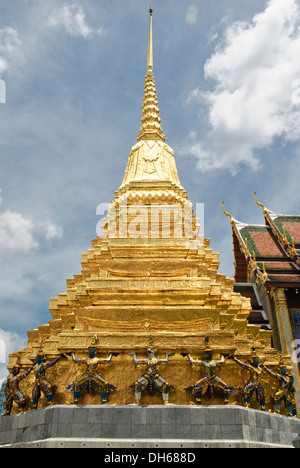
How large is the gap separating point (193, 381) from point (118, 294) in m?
2.96

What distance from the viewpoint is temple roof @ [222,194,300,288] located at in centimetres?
1812

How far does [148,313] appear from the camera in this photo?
998 centimetres

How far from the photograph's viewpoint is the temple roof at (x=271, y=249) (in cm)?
1812

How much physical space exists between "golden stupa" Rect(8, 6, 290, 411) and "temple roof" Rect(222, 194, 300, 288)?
17.9 feet

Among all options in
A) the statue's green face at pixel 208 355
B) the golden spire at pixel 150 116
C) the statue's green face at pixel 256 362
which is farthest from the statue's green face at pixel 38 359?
the golden spire at pixel 150 116

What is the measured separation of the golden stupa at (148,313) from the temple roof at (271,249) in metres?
5.44

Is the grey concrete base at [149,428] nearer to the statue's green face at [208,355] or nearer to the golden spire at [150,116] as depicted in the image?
Answer: the statue's green face at [208,355]

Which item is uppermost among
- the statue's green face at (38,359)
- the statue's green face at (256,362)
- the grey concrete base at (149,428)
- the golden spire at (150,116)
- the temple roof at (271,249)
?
the golden spire at (150,116)

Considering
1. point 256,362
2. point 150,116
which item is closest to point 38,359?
point 256,362

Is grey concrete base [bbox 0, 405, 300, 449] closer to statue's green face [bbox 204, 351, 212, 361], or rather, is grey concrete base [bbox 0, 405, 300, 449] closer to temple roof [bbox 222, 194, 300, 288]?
statue's green face [bbox 204, 351, 212, 361]


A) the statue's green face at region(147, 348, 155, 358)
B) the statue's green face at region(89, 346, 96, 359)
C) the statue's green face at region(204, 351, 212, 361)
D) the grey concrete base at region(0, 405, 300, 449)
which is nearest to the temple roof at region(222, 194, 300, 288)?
the statue's green face at region(204, 351, 212, 361)
